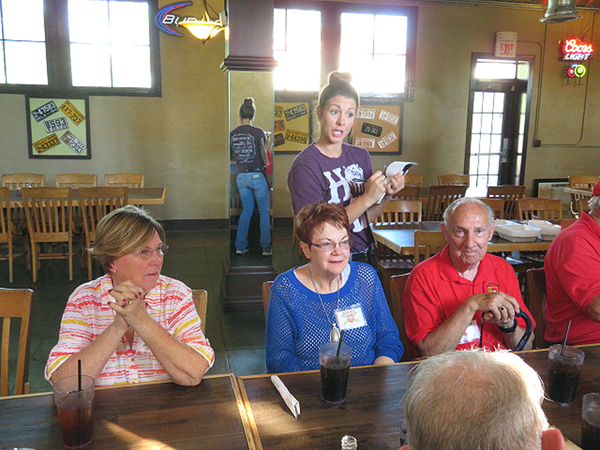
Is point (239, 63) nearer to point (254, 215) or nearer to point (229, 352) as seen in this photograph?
point (254, 215)

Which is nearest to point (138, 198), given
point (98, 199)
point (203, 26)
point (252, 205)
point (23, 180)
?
point (98, 199)

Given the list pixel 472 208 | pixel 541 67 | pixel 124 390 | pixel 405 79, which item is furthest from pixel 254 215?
pixel 541 67

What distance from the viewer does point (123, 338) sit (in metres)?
1.60

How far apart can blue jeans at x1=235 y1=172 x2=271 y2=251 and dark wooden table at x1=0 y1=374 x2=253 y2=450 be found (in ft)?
9.63

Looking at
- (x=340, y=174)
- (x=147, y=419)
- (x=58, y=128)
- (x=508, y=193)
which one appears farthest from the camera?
(x=58, y=128)

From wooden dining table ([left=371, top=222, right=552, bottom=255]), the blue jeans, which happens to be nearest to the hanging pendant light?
the blue jeans

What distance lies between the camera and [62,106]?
22.7ft

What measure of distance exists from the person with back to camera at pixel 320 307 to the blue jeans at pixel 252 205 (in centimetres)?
249

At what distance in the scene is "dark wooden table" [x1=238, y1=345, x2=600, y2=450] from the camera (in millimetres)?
1199

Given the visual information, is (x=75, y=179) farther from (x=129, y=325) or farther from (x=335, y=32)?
(x=129, y=325)

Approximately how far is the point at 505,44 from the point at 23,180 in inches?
287

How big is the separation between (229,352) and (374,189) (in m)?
1.82

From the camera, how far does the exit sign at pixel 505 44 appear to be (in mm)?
7957

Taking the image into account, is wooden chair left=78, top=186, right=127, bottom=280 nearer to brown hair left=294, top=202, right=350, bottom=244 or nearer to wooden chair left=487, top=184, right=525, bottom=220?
brown hair left=294, top=202, right=350, bottom=244
